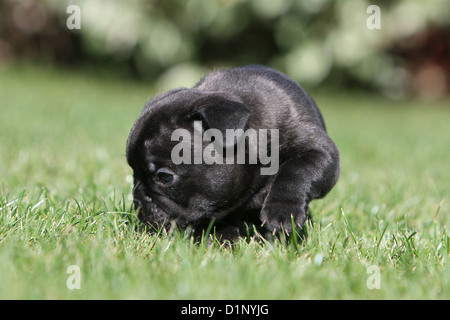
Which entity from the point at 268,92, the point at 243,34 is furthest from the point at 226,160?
the point at 243,34

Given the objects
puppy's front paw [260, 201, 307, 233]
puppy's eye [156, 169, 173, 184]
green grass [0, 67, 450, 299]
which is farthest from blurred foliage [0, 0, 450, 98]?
puppy's front paw [260, 201, 307, 233]

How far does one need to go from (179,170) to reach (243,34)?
29.6 ft

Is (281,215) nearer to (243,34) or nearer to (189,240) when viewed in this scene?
(189,240)

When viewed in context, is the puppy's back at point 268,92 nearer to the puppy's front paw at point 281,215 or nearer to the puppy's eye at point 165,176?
the puppy's front paw at point 281,215

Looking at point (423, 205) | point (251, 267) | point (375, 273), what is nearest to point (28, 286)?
point (251, 267)

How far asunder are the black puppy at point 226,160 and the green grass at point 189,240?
0.57 feet

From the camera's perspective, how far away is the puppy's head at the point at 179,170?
2.72m

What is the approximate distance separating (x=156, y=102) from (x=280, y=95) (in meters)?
0.71

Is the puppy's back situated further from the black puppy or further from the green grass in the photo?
the green grass

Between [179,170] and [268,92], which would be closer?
[179,170]

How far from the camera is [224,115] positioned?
2.62m

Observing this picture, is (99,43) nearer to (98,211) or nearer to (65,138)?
(65,138)

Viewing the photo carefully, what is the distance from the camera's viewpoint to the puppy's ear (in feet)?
8.54

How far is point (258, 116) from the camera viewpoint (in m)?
2.94
